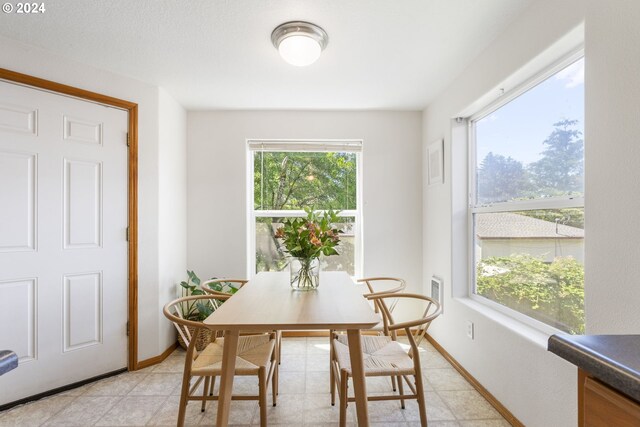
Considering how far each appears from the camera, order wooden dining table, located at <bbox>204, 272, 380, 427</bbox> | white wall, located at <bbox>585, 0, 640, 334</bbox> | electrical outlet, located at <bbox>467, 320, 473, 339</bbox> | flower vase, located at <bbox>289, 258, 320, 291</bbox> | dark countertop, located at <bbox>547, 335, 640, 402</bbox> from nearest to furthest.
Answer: dark countertop, located at <bbox>547, 335, 640, 402</bbox> < white wall, located at <bbox>585, 0, 640, 334</bbox> < wooden dining table, located at <bbox>204, 272, 380, 427</bbox> < flower vase, located at <bbox>289, 258, 320, 291</bbox> < electrical outlet, located at <bbox>467, 320, 473, 339</bbox>

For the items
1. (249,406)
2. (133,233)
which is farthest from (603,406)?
(133,233)

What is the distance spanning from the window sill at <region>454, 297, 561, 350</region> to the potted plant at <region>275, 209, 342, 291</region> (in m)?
1.12

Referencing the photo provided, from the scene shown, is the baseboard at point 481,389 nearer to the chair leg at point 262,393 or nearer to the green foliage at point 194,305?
the chair leg at point 262,393

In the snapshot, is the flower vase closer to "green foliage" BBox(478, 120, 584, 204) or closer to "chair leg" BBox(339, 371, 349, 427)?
"chair leg" BBox(339, 371, 349, 427)

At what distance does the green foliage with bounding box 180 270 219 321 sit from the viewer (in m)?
2.91

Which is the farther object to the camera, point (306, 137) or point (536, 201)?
point (306, 137)

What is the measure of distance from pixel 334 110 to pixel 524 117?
6.11 feet

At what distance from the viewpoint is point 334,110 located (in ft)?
11.3

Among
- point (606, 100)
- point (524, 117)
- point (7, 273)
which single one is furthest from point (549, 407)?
point (7, 273)

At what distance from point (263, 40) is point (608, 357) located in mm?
2200

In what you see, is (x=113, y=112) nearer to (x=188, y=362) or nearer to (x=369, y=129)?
(x=188, y=362)

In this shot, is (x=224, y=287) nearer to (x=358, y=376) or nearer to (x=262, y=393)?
(x=262, y=393)

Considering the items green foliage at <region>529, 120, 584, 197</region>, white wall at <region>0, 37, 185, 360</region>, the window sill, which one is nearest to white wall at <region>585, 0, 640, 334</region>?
green foliage at <region>529, 120, 584, 197</region>

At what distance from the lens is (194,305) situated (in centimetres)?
309
